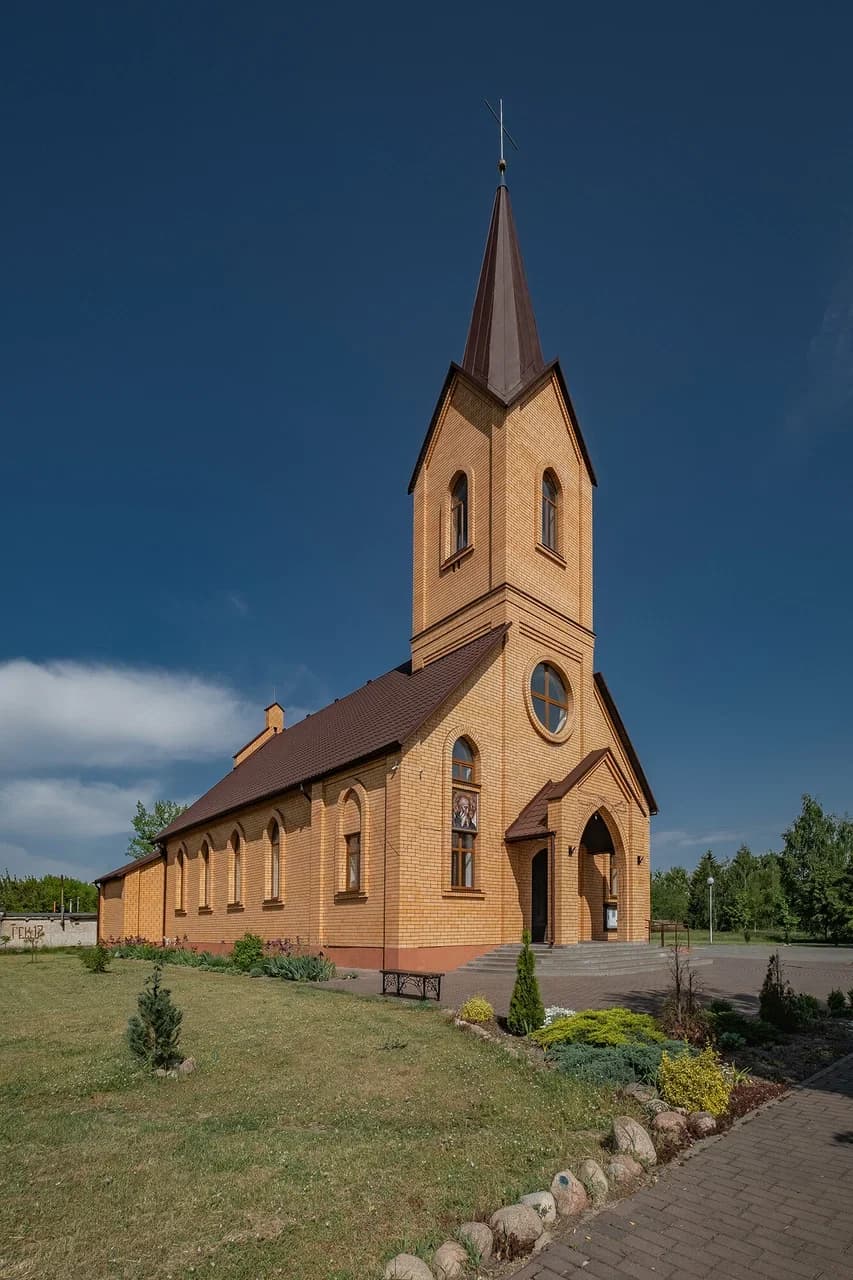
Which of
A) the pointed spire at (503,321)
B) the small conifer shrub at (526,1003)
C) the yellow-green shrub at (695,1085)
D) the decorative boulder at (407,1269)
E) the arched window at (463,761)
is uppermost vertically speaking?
the pointed spire at (503,321)

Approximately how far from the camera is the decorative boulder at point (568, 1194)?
5.09 meters

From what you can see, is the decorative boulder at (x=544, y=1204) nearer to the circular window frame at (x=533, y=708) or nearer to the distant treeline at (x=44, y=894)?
the circular window frame at (x=533, y=708)

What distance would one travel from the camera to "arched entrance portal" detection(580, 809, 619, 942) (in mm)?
23281

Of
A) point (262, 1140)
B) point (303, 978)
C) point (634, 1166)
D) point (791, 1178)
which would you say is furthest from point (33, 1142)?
point (303, 978)

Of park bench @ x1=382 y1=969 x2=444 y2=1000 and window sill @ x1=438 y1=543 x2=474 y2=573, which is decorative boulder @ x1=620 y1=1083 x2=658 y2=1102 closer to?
park bench @ x1=382 y1=969 x2=444 y2=1000

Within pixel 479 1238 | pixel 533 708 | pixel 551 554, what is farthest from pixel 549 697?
pixel 479 1238

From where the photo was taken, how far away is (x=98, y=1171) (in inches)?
223

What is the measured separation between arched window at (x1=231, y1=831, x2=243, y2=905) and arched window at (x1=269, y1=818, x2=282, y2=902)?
2.86 meters

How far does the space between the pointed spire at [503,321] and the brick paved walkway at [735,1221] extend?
2142cm

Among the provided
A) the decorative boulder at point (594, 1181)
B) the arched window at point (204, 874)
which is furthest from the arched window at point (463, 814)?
the decorative boulder at point (594, 1181)

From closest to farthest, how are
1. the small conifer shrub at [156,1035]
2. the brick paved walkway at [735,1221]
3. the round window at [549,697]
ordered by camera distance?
the brick paved walkway at [735,1221], the small conifer shrub at [156,1035], the round window at [549,697]

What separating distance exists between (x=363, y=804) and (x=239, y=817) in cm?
929

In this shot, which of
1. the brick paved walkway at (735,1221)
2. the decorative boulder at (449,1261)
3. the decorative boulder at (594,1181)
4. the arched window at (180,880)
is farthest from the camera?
the arched window at (180,880)

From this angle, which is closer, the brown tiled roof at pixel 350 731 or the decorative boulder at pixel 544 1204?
the decorative boulder at pixel 544 1204
